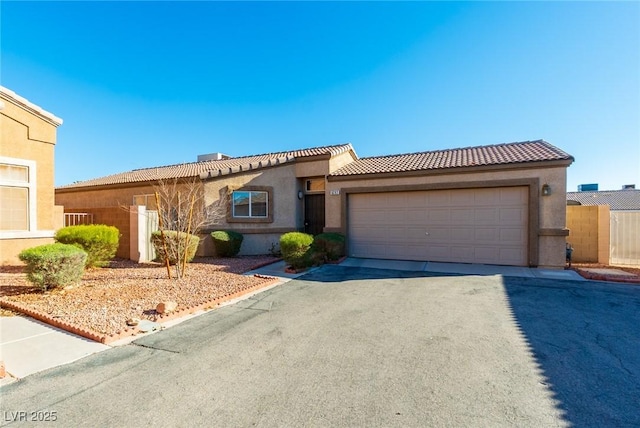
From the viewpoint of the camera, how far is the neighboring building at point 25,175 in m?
10.2

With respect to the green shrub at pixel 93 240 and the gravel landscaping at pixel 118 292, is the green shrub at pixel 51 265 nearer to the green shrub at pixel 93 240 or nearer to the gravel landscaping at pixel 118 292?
the gravel landscaping at pixel 118 292

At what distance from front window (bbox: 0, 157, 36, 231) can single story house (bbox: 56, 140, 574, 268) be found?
252 centimetres

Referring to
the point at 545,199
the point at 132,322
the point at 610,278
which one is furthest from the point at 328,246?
the point at 610,278

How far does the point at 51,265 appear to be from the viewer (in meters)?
6.89

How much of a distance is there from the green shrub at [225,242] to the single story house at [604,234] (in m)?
14.0

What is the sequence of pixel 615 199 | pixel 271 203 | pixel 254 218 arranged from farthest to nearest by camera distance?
1. pixel 615 199
2. pixel 271 203
3. pixel 254 218

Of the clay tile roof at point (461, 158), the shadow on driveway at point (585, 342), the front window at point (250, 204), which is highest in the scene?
the clay tile roof at point (461, 158)

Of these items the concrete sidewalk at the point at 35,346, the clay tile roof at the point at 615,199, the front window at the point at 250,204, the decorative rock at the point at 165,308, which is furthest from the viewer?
the clay tile roof at the point at 615,199

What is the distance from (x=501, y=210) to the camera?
11.1 m

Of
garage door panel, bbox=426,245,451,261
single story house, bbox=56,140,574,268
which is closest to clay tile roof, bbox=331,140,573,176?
single story house, bbox=56,140,574,268

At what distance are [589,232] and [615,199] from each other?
1048 inches

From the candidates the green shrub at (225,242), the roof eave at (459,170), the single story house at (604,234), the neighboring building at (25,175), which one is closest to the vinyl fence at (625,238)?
the single story house at (604,234)

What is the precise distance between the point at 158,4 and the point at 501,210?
15.5 meters

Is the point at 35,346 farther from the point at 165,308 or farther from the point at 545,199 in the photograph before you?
the point at 545,199
